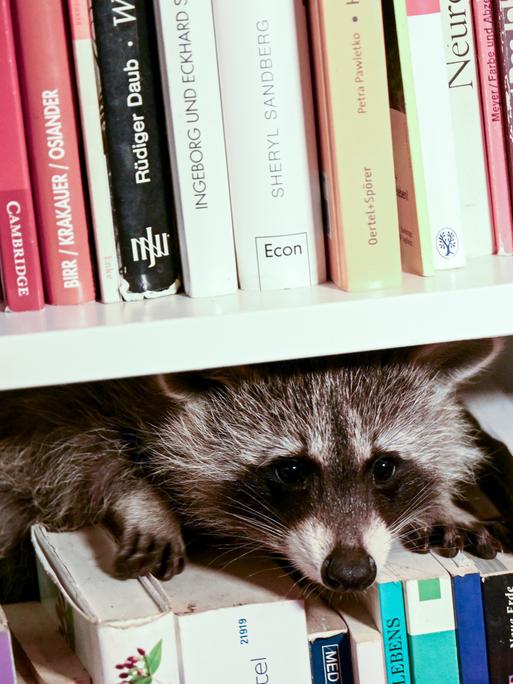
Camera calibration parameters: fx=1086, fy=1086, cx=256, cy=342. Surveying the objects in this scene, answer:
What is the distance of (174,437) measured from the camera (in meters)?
1.18

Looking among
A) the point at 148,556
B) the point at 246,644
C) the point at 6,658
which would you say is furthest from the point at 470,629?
the point at 6,658

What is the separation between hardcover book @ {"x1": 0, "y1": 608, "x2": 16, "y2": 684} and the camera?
3.16 feet

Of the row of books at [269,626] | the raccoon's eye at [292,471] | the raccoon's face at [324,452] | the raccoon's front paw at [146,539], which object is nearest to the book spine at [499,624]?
the row of books at [269,626]

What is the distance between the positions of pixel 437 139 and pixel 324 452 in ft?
1.11

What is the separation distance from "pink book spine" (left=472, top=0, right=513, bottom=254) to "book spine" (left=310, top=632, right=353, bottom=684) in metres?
0.41

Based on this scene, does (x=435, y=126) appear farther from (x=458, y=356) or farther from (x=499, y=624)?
(x=499, y=624)

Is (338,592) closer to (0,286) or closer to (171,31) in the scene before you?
(0,286)

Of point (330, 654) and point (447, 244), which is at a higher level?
point (447, 244)

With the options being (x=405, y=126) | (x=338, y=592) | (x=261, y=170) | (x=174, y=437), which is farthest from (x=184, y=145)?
(x=338, y=592)

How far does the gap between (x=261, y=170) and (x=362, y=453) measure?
0.33 m

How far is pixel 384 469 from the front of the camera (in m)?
1.16

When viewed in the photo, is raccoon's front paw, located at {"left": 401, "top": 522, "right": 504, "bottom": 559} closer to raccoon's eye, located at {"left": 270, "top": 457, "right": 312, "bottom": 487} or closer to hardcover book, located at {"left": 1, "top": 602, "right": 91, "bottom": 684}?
raccoon's eye, located at {"left": 270, "top": 457, "right": 312, "bottom": 487}

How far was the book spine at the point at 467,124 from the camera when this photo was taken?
101 centimetres

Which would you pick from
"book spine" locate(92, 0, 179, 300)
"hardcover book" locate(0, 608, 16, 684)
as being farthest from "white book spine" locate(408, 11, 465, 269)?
"hardcover book" locate(0, 608, 16, 684)
